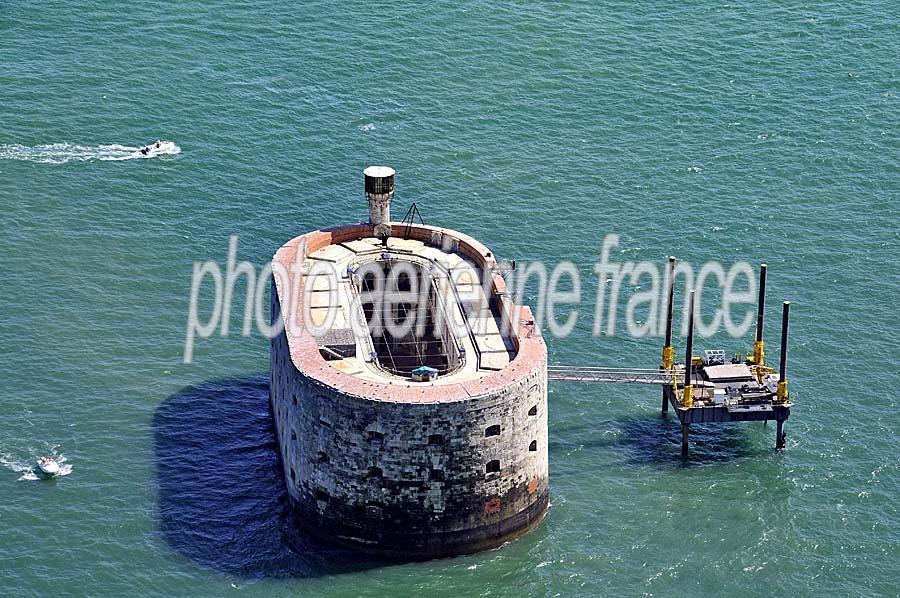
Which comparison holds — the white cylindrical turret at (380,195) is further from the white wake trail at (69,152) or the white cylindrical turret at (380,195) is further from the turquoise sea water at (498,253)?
the white wake trail at (69,152)

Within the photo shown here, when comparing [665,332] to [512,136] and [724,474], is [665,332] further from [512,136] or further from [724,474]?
[512,136]

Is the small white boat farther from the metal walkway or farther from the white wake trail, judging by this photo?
the metal walkway

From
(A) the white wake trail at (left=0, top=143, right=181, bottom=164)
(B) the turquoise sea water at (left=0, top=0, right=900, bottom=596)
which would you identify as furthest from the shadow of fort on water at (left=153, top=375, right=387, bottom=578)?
(A) the white wake trail at (left=0, top=143, right=181, bottom=164)

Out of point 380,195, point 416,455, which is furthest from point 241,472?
point 380,195

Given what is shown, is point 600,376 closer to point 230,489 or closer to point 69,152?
point 230,489

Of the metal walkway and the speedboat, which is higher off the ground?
the metal walkway

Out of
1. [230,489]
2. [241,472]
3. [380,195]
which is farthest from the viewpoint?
[380,195]
